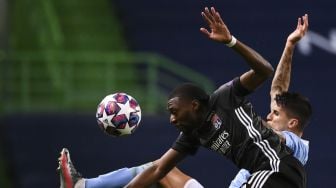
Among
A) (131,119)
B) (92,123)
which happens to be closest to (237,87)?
(131,119)

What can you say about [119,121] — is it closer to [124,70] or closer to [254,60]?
[254,60]

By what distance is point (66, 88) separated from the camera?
497 inches

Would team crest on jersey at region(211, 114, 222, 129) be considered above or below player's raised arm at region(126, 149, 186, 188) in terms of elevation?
above

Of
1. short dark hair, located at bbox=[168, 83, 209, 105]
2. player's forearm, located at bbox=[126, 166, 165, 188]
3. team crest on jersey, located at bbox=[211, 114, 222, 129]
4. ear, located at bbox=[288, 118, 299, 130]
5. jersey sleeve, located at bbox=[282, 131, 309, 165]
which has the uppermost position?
short dark hair, located at bbox=[168, 83, 209, 105]

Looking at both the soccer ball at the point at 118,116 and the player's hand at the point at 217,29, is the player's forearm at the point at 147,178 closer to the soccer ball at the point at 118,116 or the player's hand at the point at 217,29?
the soccer ball at the point at 118,116

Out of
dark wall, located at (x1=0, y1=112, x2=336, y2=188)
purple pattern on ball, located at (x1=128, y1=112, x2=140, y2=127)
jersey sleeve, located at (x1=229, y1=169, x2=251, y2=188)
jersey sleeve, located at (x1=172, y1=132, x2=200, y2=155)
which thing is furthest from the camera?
dark wall, located at (x1=0, y1=112, x2=336, y2=188)

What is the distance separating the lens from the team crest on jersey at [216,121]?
6895mm

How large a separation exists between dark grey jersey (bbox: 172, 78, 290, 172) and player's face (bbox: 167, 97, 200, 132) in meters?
0.09

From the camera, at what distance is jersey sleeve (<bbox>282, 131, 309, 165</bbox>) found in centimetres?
726

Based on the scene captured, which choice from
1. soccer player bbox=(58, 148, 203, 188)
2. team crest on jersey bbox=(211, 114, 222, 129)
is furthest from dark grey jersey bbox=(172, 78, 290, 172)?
soccer player bbox=(58, 148, 203, 188)

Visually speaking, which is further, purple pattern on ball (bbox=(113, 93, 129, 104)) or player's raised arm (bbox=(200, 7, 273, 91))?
purple pattern on ball (bbox=(113, 93, 129, 104))

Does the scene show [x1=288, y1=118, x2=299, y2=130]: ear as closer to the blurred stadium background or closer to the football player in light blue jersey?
the football player in light blue jersey

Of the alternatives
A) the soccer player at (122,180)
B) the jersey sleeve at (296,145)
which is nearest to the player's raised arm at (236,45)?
the jersey sleeve at (296,145)

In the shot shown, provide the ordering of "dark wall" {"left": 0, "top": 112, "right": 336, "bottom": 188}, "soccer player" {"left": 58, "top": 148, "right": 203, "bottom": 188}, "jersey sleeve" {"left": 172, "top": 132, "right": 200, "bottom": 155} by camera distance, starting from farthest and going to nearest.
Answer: "dark wall" {"left": 0, "top": 112, "right": 336, "bottom": 188} < "soccer player" {"left": 58, "top": 148, "right": 203, "bottom": 188} < "jersey sleeve" {"left": 172, "top": 132, "right": 200, "bottom": 155}
